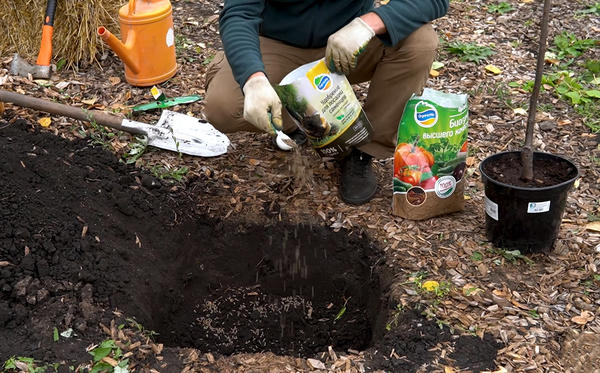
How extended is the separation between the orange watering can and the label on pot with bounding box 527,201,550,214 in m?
2.39

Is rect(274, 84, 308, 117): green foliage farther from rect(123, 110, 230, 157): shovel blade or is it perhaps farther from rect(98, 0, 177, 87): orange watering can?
rect(98, 0, 177, 87): orange watering can

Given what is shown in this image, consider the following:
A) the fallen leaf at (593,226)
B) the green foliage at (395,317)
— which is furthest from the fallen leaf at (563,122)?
the green foliage at (395,317)

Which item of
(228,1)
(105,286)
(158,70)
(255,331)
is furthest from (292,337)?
(158,70)

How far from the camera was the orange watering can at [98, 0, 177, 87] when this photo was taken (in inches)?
159

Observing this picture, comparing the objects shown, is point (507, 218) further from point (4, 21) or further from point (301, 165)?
point (4, 21)

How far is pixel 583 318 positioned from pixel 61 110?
8.58ft

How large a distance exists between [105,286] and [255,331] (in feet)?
2.42

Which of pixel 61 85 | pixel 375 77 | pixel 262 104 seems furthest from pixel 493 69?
pixel 61 85

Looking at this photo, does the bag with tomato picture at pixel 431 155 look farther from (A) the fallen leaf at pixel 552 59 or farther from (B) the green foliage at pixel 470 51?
(A) the fallen leaf at pixel 552 59

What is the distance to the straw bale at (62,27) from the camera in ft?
14.2

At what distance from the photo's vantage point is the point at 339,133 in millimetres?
2932

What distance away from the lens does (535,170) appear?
2.98m

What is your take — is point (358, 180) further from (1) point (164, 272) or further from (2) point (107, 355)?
(2) point (107, 355)

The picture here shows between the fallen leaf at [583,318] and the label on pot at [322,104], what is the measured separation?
44.7 inches
